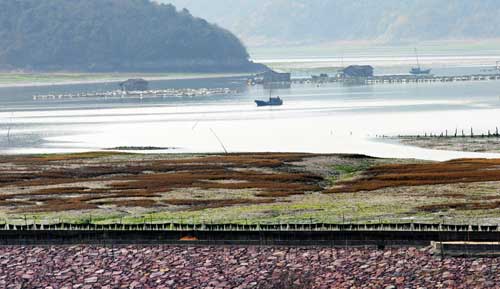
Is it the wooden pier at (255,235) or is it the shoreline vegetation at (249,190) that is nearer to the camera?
the wooden pier at (255,235)

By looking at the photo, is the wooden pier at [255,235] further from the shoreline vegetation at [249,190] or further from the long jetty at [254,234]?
the shoreline vegetation at [249,190]

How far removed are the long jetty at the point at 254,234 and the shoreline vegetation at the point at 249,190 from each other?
1034 centimetres

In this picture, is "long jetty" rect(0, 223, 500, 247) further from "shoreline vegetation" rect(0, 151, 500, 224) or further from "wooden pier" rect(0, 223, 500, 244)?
"shoreline vegetation" rect(0, 151, 500, 224)

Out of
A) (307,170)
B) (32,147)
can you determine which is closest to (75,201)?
(307,170)

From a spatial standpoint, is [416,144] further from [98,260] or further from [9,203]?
[98,260]

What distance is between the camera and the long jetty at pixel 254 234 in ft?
205

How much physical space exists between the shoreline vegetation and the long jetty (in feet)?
33.9

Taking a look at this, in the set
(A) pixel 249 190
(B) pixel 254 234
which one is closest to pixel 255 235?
(B) pixel 254 234

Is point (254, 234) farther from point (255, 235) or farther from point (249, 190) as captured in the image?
point (249, 190)

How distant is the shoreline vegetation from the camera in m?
83.0

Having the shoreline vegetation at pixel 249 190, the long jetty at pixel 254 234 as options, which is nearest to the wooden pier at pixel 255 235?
the long jetty at pixel 254 234

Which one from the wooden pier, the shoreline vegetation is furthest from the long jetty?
the shoreline vegetation

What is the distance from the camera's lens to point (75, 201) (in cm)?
9581

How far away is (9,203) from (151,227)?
27.0m
